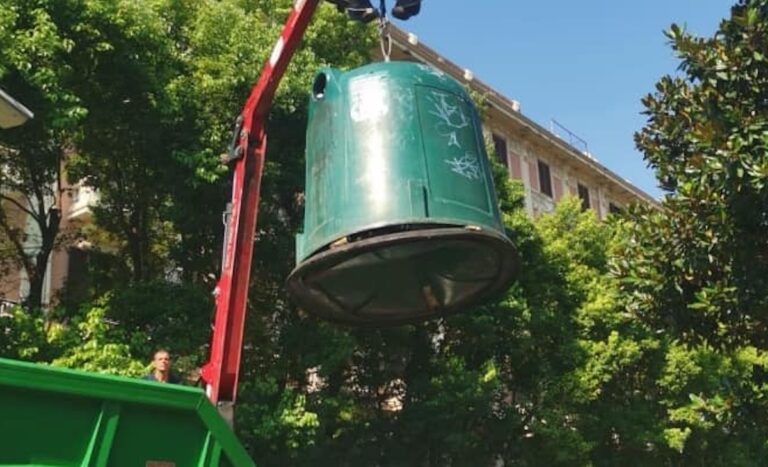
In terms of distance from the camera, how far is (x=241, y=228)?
23.9 ft

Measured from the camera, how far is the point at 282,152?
12594 mm

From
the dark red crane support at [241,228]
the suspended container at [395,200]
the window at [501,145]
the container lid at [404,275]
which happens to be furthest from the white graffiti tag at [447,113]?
the window at [501,145]

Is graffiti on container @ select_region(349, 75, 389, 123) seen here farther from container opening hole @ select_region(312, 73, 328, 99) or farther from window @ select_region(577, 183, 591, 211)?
window @ select_region(577, 183, 591, 211)

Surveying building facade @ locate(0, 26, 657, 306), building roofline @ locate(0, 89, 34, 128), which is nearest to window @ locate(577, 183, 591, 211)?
building facade @ locate(0, 26, 657, 306)

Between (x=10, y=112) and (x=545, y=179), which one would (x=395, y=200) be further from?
(x=545, y=179)

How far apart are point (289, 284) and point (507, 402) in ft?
39.1

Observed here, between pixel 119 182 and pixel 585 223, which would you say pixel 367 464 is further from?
pixel 585 223

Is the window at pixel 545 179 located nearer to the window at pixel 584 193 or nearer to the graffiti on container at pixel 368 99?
the window at pixel 584 193

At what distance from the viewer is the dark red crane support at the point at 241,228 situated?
6543mm

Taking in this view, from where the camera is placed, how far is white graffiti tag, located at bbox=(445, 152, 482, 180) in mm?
5062

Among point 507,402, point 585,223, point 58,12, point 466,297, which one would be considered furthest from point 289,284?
point 585,223

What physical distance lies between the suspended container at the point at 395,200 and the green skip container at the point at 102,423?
1234mm

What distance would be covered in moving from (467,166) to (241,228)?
2.76 meters

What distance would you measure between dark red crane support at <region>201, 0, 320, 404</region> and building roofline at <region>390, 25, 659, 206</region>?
15043 mm
